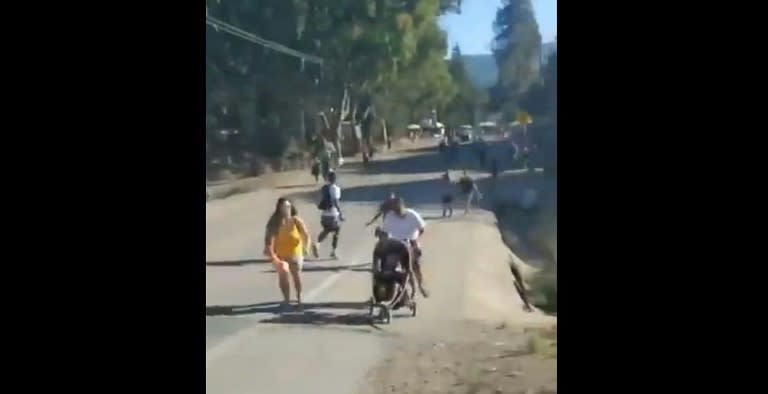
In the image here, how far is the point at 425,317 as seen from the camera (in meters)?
2.60

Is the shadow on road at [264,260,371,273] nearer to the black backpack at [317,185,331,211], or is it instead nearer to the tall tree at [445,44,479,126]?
the black backpack at [317,185,331,211]

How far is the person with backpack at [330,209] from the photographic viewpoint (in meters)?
2.61

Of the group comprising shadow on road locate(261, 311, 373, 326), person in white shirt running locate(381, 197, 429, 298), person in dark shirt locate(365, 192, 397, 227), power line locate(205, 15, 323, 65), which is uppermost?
power line locate(205, 15, 323, 65)

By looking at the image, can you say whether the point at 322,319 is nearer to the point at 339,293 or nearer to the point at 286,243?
the point at 339,293

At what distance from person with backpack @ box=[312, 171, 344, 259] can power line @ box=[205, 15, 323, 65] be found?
28 cm

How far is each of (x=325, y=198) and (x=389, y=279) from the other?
0.80 ft

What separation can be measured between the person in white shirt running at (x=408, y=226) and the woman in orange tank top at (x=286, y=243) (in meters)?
0.20

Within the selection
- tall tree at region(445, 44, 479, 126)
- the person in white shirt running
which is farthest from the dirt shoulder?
tall tree at region(445, 44, 479, 126)

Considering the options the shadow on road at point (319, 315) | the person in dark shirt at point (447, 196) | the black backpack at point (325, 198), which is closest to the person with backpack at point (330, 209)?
the black backpack at point (325, 198)

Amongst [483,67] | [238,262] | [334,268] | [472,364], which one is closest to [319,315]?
[334,268]

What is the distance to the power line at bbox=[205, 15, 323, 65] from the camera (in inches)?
104
